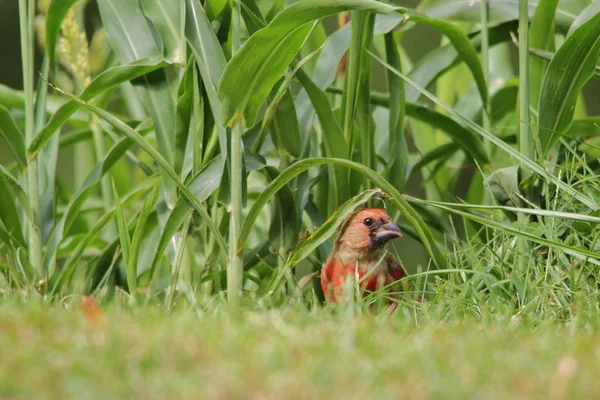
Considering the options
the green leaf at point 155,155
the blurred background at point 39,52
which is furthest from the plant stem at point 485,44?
the blurred background at point 39,52

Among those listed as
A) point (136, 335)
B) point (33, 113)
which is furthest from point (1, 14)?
point (136, 335)

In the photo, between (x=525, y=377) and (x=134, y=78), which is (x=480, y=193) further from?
(x=525, y=377)

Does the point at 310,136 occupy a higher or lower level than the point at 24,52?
lower

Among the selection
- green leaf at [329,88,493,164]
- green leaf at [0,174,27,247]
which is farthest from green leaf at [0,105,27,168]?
green leaf at [329,88,493,164]

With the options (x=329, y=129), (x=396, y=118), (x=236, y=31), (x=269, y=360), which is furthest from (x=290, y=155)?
(x=269, y=360)

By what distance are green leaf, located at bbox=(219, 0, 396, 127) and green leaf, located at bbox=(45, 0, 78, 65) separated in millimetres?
1056

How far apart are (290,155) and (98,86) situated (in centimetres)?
84

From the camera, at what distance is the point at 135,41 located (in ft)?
14.6

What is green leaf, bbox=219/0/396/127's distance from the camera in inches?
141

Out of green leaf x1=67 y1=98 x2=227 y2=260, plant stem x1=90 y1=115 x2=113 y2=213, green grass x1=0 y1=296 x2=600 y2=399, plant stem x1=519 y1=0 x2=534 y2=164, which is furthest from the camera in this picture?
plant stem x1=90 y1=115 x2=113 y2=213

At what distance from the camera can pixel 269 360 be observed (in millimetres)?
2156

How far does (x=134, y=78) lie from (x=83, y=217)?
1905 mm

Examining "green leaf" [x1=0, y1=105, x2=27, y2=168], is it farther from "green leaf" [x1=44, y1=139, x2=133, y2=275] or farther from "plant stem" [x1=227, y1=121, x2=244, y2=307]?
"plant stem" [x1=227, y1=121, x2=244, y2=307]

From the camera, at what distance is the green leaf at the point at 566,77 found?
4055 millimetres
